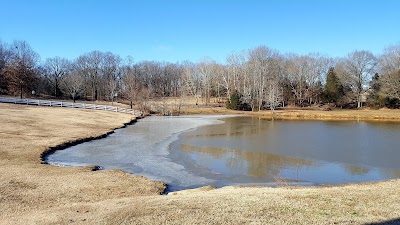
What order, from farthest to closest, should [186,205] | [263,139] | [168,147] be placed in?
1. [263,139]
2. [168,147]
3. [186,205]

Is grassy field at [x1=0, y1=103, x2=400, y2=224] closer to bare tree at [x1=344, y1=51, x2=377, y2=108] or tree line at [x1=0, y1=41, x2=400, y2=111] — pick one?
tree line at [x1=0, y1=41, x2=400, y2=111]

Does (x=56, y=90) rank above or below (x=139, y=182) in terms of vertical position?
above

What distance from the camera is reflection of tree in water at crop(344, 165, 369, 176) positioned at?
714 inches

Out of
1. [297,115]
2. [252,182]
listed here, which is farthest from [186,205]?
[297,115]

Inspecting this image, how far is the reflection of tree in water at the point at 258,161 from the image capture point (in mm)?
18584

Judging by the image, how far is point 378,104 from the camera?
2840 inches

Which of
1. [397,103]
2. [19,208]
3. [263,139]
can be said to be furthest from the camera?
[397,103]

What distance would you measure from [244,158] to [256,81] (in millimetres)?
59406

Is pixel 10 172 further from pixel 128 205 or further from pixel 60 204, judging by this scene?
pixel 128 205

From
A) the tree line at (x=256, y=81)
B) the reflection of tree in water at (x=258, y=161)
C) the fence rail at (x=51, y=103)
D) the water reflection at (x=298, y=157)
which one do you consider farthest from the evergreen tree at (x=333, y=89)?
the reflection of tree in water at (x=258, y=161)

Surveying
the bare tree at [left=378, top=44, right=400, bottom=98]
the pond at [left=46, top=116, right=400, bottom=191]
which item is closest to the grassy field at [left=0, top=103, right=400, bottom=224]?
the pond at [left=46, top=116, right=400, bottom=191]

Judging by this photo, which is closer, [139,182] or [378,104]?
[139,182]

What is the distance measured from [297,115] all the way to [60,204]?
5681 centimetres

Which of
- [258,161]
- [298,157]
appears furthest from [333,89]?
[258,161]
